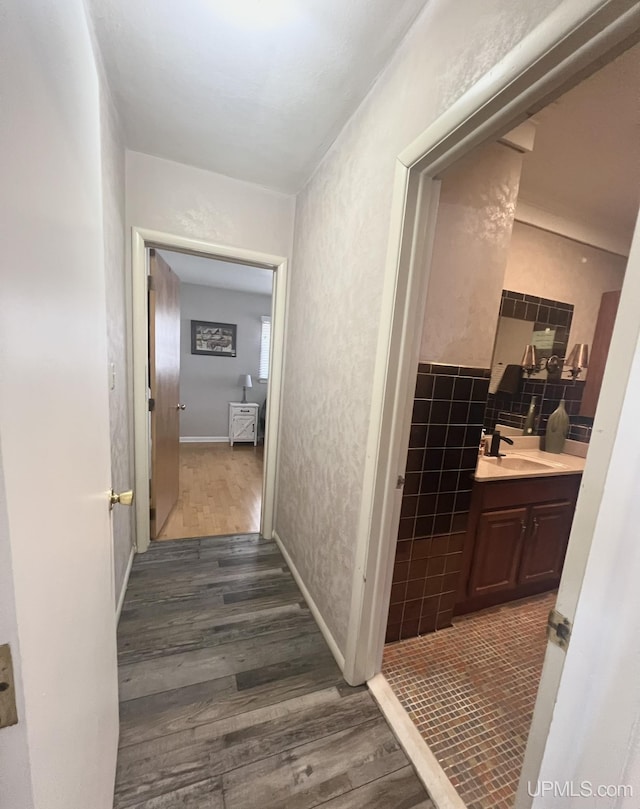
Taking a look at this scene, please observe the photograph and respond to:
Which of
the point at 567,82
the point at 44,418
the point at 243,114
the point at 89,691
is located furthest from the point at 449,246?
the point at 89,691

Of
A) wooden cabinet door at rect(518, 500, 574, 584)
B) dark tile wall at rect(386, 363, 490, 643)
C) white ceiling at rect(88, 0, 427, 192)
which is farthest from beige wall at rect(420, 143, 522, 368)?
wooden cabinet door at rect(518, 500, 574, 584)

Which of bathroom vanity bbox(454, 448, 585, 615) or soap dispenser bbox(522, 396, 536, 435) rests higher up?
soap dispenser bbox(522, 396, 536, 435)

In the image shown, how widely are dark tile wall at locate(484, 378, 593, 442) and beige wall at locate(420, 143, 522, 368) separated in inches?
36.2

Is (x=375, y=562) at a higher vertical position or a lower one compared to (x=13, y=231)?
lower

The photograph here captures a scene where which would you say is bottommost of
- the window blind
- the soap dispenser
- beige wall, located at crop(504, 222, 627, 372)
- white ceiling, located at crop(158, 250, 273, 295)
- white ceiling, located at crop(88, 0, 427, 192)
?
the soap dispenser

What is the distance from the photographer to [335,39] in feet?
3.60

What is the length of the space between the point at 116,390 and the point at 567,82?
1975 mm

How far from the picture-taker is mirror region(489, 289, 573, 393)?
6.81 feet

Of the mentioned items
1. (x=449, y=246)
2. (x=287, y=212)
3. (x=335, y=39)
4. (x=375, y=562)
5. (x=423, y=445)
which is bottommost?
(x=375, y=562)

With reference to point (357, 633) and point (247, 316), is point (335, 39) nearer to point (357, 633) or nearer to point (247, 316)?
point (357, 633)

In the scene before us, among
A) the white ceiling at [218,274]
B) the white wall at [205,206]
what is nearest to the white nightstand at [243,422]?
the white ceiling at [218,274]

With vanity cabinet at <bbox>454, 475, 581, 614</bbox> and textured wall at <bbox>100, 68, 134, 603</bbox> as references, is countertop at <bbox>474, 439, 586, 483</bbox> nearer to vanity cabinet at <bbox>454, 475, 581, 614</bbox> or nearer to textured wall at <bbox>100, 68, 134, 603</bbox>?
vanity cabinet at <bbox>454, 475, 581, 614</bbox>

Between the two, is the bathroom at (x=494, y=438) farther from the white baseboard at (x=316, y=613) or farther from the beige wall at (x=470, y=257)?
the white baseboard at (x=316, y=613)

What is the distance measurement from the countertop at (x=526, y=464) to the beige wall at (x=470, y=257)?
23.7 inches
